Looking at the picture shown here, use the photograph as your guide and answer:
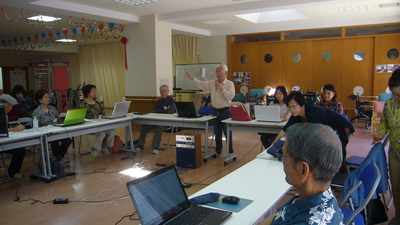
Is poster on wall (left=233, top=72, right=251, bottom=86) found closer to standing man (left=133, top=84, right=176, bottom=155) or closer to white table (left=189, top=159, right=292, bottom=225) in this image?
standing man (left=133, top=84, right=176, bottom=155)

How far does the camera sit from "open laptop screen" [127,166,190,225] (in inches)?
57.9

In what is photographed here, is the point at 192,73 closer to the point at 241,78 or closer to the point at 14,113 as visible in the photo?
the point at 241,78

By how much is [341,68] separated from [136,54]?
564 centimetres

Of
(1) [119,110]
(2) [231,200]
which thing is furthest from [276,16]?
(2) [231,200]

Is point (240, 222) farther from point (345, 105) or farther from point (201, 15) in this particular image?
point (345, 105)

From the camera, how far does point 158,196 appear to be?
1.58m

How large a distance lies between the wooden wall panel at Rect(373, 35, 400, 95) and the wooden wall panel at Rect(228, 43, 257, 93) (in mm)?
3358

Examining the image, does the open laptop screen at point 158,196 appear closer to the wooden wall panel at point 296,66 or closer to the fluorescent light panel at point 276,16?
the fluorescent light panel at point 276,16

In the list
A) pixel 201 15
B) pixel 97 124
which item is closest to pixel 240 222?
pixel 97 124

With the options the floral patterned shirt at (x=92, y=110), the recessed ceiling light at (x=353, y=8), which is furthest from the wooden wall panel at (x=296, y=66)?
the floral patterned shirt at (x=92, y=110)

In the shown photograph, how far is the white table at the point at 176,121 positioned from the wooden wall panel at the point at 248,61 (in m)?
4.92

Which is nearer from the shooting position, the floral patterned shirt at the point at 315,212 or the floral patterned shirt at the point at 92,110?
the floral patterned shirt at the point at 315,212

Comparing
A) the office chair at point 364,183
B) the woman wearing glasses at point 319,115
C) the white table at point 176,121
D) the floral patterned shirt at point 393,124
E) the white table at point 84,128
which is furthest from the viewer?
the white table at point 176,121

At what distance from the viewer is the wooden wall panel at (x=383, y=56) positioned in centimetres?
837
